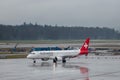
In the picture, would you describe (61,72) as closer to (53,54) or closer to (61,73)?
(61,73)

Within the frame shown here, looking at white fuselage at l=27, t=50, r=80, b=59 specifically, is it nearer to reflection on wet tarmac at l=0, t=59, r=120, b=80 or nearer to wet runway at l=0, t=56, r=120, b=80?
wet runway at l=0, t=56, r=120, b=80

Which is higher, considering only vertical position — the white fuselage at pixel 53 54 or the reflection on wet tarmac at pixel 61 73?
the white fuselage at pixel 53 54

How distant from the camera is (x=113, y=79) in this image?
33750 mm

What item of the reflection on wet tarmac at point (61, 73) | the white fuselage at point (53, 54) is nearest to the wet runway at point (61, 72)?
the reflection on wet tarmac at point (61, 73)

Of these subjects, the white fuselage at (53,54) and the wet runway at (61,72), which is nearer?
the wet runway at (61,72)

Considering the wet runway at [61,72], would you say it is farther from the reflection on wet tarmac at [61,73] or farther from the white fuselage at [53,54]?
the white fuselage at [53,54]

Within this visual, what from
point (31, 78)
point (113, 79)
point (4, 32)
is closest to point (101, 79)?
point (113, 79)

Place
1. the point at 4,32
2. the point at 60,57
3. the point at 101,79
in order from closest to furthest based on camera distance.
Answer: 1. the point at 101,79
2. the point at 60,57
3. the point at 4,32

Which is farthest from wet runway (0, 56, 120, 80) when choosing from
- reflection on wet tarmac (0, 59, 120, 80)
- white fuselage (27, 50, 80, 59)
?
white fuselage (27, 50, 80, 59)

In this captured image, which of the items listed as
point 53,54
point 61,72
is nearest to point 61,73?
point 61,72

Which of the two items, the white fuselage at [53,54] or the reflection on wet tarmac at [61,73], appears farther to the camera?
the white fuselage at [53,54]

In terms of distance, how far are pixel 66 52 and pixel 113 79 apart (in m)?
31.2

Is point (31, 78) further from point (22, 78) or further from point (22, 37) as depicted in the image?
point (22, 37)

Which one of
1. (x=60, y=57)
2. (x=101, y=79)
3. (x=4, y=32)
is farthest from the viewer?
(x=4, y=32)
